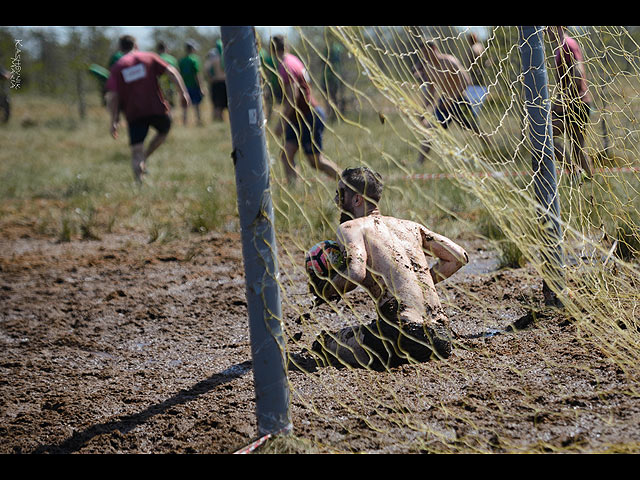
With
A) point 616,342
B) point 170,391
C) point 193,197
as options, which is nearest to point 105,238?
point 193,197

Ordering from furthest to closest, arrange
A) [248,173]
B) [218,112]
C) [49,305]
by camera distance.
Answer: [218,112]
[49,305]
[248,173]

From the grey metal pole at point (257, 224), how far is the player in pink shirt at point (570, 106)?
219 cm

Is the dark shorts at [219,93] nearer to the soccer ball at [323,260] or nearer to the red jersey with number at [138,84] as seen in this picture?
the red jersey with number at [138,84]

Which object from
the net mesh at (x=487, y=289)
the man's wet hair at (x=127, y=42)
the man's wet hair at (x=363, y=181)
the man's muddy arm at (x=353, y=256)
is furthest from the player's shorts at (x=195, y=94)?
the man's muddy arm at (x=353, y=256)

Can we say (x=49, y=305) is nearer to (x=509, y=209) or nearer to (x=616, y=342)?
(x=509, y=209)

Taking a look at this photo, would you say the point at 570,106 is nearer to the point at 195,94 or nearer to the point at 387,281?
the point at 387,281

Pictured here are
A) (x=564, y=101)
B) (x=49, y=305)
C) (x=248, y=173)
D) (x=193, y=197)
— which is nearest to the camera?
(x=248, y=173)

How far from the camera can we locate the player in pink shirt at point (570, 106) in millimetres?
4191

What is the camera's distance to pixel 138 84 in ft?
29.9

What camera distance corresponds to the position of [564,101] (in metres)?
4.31

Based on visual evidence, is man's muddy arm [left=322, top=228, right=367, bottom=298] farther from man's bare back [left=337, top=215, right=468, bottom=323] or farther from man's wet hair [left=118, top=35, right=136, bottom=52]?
man's wet hair [left=118, top=35, right=136, bottom=52]

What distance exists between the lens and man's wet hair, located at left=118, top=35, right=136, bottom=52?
360 inches

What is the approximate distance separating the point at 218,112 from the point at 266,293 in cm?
1505

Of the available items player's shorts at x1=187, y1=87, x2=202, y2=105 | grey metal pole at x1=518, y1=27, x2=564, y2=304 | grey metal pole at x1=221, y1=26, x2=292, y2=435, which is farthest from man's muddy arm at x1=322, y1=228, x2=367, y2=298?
player's shorts at x1=187, y1=87, x2=202, y2=105
